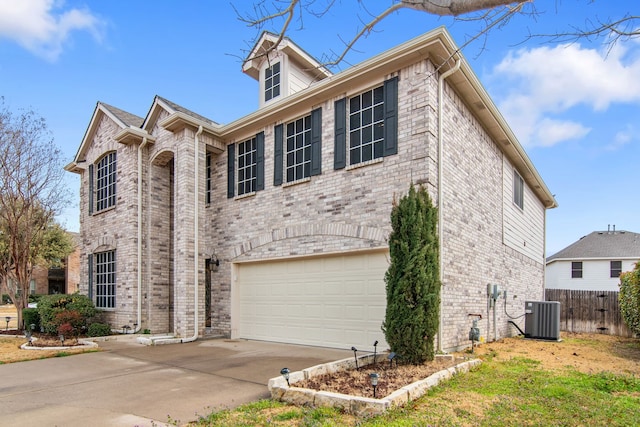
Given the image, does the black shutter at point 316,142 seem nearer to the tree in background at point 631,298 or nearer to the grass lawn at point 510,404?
the grass lawn at point 510,404

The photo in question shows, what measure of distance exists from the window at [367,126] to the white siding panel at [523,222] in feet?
18.2

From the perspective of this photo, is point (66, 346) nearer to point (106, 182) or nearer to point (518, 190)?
point (106, 182)

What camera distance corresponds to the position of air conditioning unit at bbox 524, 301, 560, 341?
1123 cm

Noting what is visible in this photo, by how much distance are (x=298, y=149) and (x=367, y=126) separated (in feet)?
6.80

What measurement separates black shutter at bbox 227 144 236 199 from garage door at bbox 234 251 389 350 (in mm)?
2090

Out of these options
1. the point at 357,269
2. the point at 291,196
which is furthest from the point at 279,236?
the point at 357,269

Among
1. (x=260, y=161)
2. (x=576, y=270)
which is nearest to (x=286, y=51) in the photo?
(x=260, y=161)

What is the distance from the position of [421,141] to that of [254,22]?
14.0 ft

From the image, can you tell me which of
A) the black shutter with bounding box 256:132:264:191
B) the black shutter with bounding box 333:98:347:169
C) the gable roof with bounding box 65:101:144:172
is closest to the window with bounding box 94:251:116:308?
the gable roof with bounding box 65:101:144:172

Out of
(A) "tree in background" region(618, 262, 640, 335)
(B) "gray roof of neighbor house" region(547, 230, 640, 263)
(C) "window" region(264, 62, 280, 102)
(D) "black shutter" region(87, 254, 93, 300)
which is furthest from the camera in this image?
(B) "gray roof of neighbor house" region(547, 230, 640, 263)

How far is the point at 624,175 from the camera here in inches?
554

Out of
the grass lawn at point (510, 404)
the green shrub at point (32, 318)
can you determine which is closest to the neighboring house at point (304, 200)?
the green shrub at point (32, 318)

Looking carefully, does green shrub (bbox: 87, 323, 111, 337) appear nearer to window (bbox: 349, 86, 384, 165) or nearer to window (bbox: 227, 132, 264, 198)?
window (bbox: 227, 132, 264, 198)

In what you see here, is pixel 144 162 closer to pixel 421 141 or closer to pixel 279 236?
pixel 279 236
